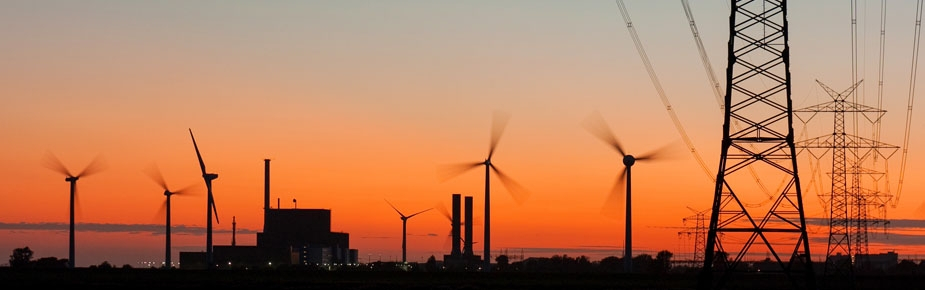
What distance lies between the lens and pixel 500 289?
4961 inches

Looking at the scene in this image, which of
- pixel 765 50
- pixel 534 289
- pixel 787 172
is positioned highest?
pixel 765 50

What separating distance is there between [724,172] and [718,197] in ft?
5.26

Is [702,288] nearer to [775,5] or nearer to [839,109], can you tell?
[775,5]

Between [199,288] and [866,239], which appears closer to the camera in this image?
[199,288]

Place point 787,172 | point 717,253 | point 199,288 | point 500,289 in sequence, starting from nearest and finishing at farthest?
point 787,172, point 717,253, point 199,288, point 500,289

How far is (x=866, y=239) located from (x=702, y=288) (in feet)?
171

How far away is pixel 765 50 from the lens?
259 feet

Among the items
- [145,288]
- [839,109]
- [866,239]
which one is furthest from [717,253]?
[145,288]

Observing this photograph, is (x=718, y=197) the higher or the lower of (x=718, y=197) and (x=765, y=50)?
the lower

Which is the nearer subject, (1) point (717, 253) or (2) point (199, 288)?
(1) point (717, 253)

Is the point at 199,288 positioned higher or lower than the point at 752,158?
lower

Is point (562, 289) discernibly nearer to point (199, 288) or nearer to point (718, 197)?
point (199, 288)

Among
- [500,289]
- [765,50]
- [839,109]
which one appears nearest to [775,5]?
[765,50]

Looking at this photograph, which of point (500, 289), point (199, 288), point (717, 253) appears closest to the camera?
point (717, 253)
